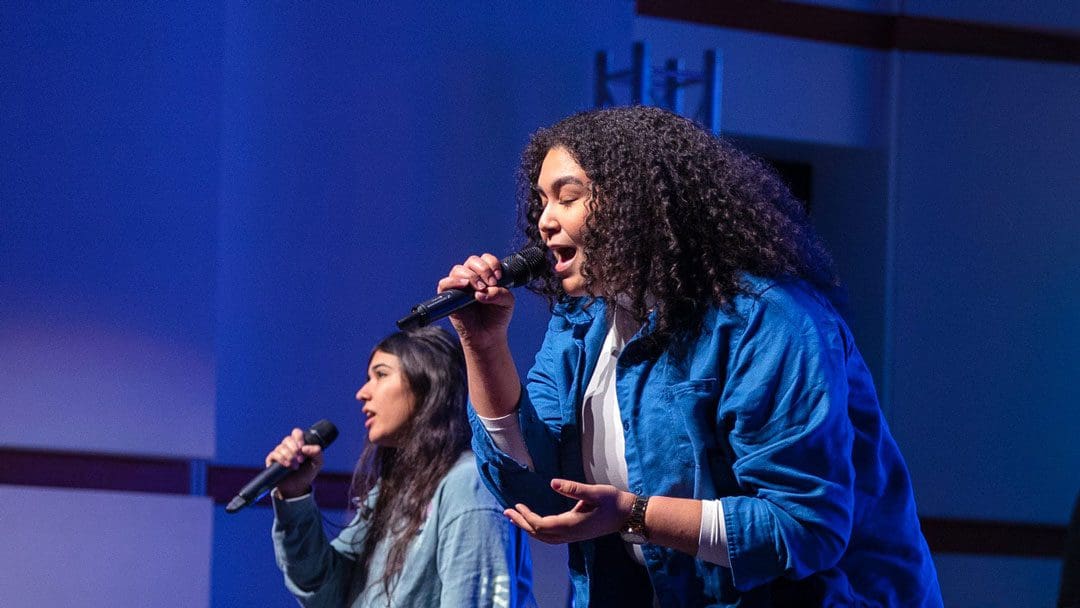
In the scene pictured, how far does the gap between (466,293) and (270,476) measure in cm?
127

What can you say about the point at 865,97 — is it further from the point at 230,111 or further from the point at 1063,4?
the point at 230,111

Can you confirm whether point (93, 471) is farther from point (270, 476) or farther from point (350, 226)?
point (350, 226)

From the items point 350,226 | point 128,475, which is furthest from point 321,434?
point 350,226

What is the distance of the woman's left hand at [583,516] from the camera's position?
1470 millimetres

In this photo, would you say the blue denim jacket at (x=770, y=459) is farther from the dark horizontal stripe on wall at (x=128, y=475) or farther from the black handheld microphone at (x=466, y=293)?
the dark horizontal stripe on wall at (x=128, y=475)

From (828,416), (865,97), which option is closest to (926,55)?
(865,97)

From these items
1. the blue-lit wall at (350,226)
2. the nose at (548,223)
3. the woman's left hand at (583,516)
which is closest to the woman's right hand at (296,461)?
the blue-lit wall at (350,226)

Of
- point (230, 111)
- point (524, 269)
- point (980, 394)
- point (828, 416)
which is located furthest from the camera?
point (980, 394)

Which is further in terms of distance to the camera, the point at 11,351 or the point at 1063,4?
the point at 1063,4

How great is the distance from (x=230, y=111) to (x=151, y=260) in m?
0.54

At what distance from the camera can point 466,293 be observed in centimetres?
172

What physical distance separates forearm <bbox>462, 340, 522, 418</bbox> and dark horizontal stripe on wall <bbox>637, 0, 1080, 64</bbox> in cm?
330

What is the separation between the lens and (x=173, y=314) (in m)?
3.40

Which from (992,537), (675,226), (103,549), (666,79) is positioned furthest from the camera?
(992,537)
